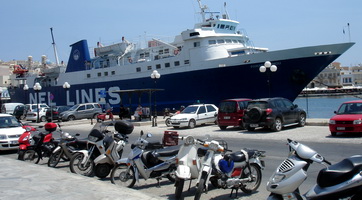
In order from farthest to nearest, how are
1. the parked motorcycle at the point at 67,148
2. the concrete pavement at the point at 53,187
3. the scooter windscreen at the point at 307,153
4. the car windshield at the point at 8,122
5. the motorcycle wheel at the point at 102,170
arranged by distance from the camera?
the car windshield at the point at 8,122 < the parked motorcycle at the point at 67,148 < the motorcycle wheel at the point at 102,170 < the concrete pavement at the point at 53,187 < the scooter windscreen at the point at 307,153

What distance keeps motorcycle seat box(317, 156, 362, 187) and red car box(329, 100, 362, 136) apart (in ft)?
33.0

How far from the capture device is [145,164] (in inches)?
271

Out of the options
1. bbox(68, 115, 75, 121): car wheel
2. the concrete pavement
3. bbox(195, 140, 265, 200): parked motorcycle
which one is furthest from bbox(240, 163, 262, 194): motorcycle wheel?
bbox(68, 115, 75, 121): car wheel

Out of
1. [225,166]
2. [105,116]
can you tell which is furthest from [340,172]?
[105,116]

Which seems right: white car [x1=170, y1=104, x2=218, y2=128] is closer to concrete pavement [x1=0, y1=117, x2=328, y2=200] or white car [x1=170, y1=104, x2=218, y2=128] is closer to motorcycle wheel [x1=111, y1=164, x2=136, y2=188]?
concrete pavement [x1=0, y1=117, x2=328, y2=200]

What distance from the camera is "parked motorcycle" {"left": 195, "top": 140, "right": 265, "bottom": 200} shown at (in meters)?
5.88

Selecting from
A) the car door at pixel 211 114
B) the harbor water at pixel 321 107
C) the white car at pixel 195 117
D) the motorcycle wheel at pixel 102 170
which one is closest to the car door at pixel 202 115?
the white car at pixel 195 117

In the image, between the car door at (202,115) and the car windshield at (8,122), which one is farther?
the car door at (202,115)

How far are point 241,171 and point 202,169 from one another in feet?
2.68

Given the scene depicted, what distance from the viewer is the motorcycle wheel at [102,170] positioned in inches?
315

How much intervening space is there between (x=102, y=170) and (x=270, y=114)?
1013 centimetres

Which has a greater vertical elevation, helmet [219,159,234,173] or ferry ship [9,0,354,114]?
ferry ship [9,0,354,114]

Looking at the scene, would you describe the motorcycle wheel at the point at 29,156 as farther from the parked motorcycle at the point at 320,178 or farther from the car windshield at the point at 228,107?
the car windshield at the point at 228,107

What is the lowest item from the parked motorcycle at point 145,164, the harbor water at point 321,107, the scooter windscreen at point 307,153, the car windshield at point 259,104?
the harbor water at point 321,107
